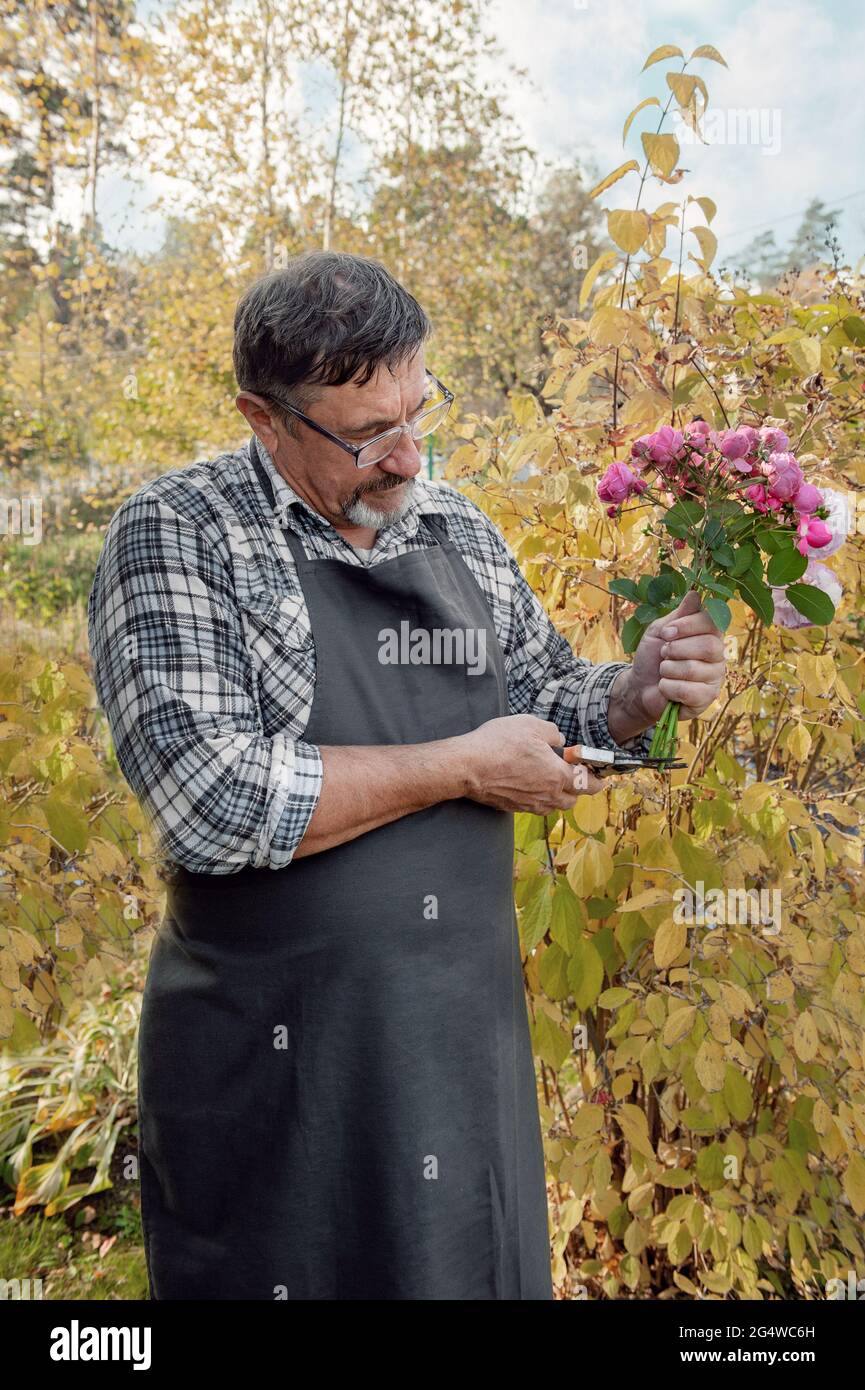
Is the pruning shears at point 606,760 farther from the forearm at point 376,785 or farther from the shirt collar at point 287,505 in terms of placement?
the shirt collar at point 287,505

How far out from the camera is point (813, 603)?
122 cm

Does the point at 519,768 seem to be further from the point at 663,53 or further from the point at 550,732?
the point at 663,53

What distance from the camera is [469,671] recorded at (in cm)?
130

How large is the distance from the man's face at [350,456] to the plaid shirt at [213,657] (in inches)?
1.1

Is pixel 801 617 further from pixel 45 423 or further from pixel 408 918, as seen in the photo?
pixel 45 423

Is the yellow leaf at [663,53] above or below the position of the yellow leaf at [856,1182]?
above

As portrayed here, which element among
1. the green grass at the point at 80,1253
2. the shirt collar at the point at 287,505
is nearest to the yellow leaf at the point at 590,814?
the shirt collar at the point at 287,505

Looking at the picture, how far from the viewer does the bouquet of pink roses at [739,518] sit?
1163 mm

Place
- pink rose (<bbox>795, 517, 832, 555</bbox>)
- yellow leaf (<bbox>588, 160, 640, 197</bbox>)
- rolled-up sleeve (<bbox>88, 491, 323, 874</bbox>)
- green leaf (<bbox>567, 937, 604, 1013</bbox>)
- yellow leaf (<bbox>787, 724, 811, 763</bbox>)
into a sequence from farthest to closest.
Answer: yellow leaf (<bbox>787, 724, 811, 763</bbox>)
green leaf (<bbox>567, 937, 604, 1013</bbox>)
yellow leaf (<bbox>588, 160, 640, 197</bbox>)
pink rose (<bbox>795, 517, 832, 555</bbox>)
rolled-up sleeve (<bbox>88, 491, 323, 874</bbox>)

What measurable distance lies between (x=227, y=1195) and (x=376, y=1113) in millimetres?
226

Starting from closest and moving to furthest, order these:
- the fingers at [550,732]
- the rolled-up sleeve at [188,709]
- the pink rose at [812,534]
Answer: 1. the rolled-up sleeve at [188,709]
2. the pink rose at [812,534]
3. the fingers at [550,732]

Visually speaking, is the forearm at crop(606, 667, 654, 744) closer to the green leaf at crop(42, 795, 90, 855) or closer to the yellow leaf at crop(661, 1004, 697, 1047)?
the yellow leaf at crop(661, 1004, 697, 1047)

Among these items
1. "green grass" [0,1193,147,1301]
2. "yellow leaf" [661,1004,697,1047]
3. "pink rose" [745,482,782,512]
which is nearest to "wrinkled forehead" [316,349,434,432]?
"pink rose" [745,482,782,512]

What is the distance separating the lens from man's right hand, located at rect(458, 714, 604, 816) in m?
1.18
